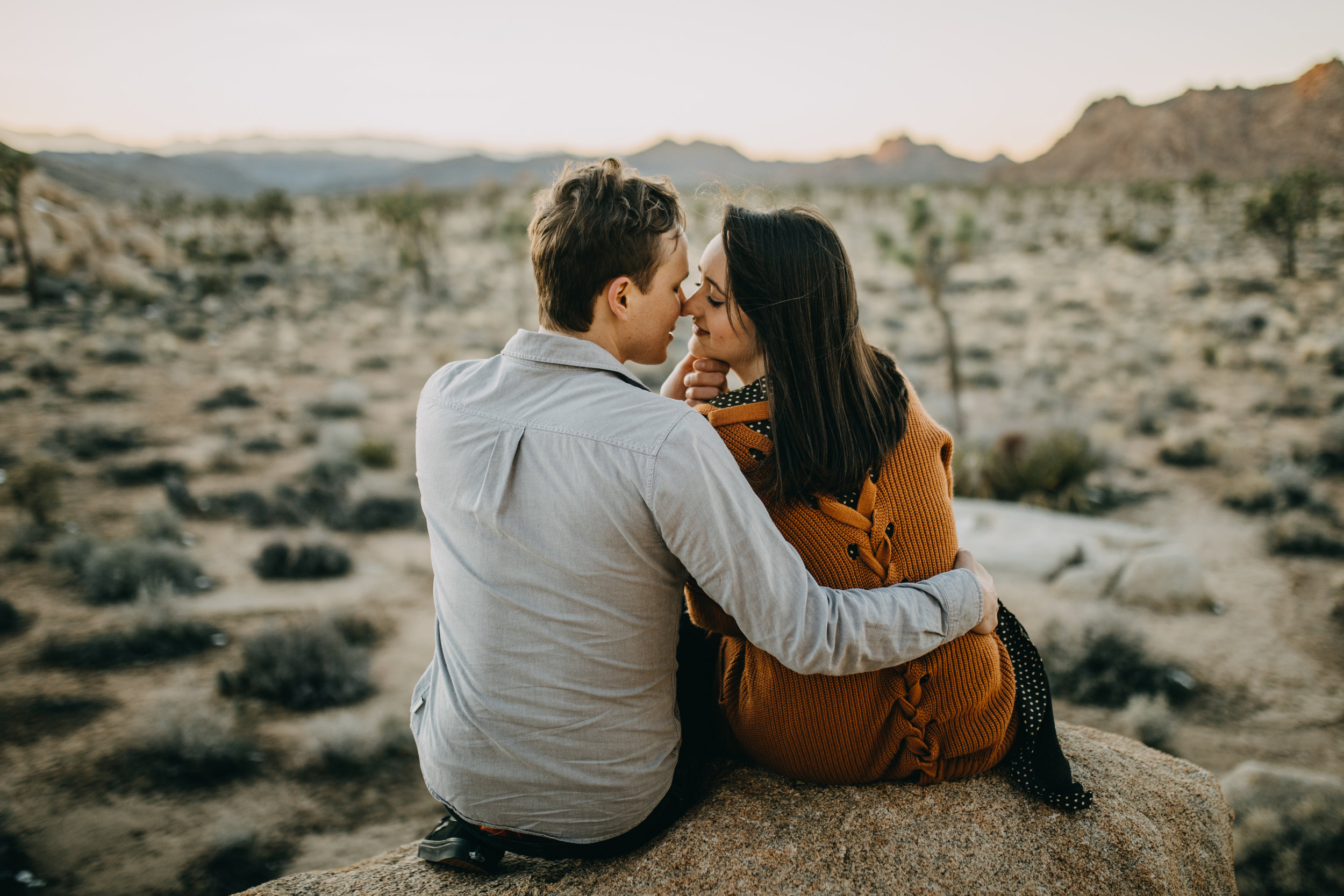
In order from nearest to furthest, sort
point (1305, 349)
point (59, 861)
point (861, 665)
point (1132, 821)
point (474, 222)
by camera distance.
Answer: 1. point (861, 665)
2. point (1132, 821)
3. point (59, 861)
4. point (1305, 349)
5. point (474, 222)

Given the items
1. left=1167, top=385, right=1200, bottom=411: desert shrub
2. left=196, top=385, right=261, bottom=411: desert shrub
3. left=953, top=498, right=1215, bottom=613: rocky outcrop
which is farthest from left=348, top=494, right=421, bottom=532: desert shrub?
left=1167, top=385, right=1200, bottom=411: desert shrub

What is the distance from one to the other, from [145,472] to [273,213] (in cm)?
2238

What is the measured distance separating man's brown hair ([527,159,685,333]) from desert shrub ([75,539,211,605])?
18.9 ft

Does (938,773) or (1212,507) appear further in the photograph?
(1212,507)

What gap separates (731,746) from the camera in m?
2.08

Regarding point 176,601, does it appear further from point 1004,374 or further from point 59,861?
point 1004,374

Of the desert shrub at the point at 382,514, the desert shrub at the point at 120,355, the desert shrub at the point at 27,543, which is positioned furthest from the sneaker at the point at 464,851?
the desert shrub at the point at 120,355

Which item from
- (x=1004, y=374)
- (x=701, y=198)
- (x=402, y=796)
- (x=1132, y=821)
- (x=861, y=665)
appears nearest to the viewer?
(x=861, y=665)

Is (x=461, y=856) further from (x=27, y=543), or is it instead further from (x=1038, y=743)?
(x=27, y=543)

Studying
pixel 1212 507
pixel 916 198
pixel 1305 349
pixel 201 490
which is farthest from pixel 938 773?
pixel 1305 349

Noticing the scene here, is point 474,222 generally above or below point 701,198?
above

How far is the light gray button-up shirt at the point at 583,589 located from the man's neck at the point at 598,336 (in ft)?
0.25

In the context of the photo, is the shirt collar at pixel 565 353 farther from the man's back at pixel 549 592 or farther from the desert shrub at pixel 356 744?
the desert shrub at pixel 356 744

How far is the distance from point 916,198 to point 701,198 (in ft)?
40.1
